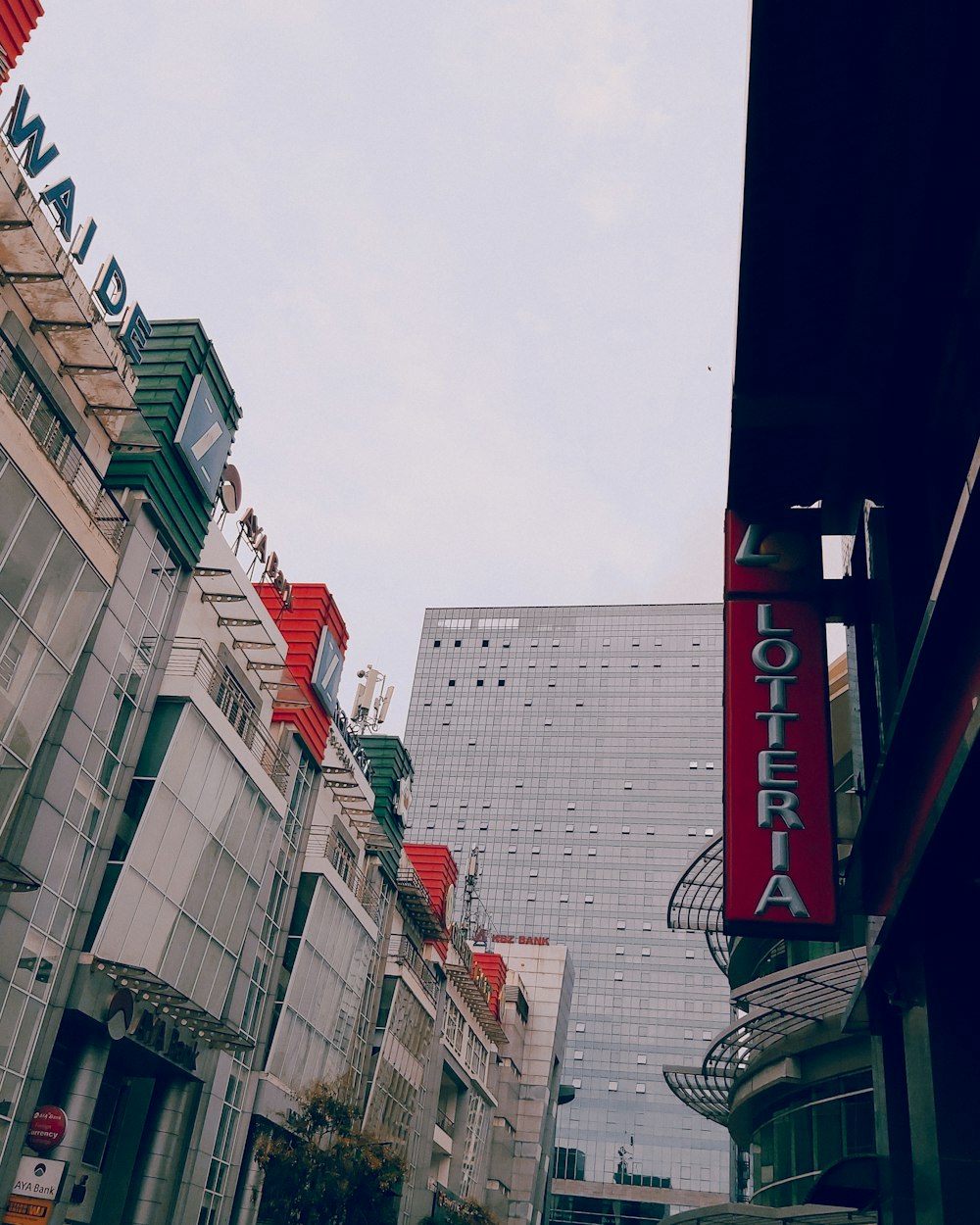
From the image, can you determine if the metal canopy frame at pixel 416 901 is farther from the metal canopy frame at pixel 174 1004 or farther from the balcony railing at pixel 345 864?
the metal canopy frame at pixel 174 1004

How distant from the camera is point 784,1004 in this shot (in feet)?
107

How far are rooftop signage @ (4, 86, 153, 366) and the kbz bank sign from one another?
20625 mm

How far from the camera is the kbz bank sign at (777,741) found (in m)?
16.4

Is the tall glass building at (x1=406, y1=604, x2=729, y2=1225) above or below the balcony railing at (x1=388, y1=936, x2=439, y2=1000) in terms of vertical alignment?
above

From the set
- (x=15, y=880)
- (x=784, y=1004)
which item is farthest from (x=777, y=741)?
(x=15, y=880)

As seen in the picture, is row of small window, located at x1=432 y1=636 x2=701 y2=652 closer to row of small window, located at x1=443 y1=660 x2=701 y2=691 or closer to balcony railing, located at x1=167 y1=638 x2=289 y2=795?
row of small window, located at x1=443 y1=660 x2=701 y2=691

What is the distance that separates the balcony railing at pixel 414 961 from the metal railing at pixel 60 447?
3418cm

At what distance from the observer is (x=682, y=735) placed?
152 metres

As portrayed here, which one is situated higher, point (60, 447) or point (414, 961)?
point (414, 961)

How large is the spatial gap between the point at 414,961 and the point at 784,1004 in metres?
35.5

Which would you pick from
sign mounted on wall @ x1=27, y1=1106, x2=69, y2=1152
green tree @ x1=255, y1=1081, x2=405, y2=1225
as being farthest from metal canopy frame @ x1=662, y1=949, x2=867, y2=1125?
sign mounted on wall @ x1=27, y1=1106, x2=69, y2=1152

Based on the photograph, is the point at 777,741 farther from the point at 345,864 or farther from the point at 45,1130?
the point at 345,864

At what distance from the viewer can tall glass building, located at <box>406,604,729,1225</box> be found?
130125mm

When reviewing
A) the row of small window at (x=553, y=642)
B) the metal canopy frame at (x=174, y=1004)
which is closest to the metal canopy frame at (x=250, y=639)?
the metal canopy frame at (x=174, y=1004)
